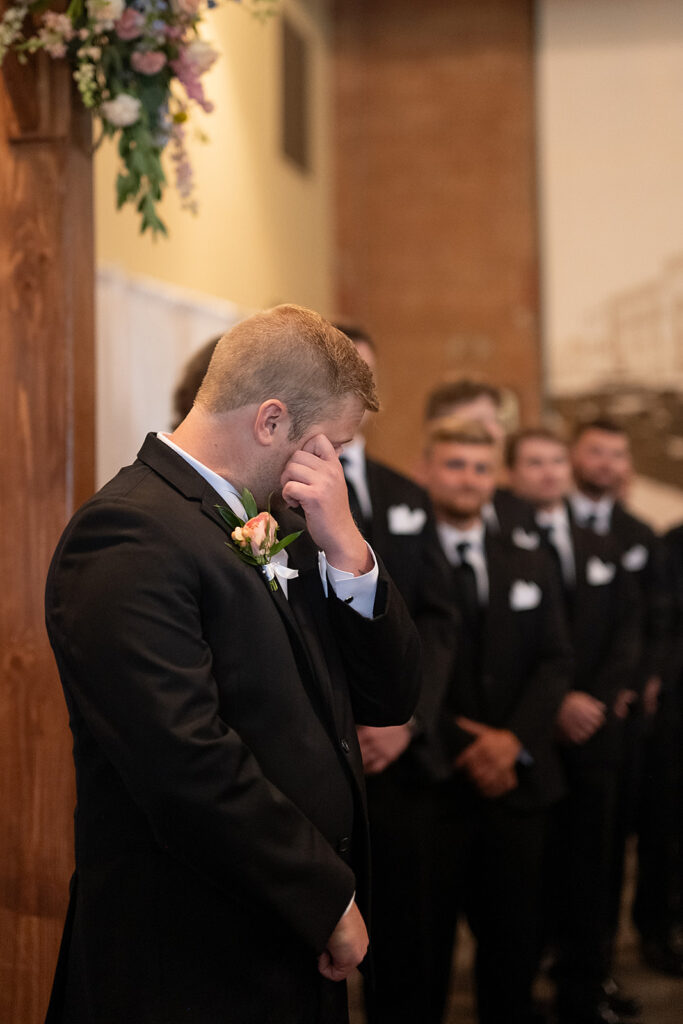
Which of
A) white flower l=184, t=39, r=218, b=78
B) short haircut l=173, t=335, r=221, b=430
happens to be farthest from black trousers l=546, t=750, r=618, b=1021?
white flower l=184, t=39, r=218, b=78

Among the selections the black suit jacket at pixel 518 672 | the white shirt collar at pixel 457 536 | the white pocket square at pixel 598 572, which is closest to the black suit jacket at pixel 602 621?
the white pocket square at pixel 598 572

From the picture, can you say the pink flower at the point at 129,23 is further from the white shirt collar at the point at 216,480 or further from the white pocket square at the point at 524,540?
the white pocket square at the point at 524,540

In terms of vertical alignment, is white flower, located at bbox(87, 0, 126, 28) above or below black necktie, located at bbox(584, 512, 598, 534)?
above

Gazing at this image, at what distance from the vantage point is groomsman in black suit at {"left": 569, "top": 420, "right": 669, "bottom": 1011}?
410 centimetres

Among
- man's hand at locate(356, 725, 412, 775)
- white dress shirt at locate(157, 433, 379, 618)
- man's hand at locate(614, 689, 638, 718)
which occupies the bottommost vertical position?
man's hand at locate(614, 689, 638, 718)

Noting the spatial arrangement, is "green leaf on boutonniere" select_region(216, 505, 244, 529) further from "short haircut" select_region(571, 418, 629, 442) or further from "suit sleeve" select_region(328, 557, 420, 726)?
"short haircut" select_region(571, 418, 629, 442)

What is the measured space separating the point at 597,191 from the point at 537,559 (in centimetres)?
488

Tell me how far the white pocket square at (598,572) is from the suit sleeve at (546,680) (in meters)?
0.50

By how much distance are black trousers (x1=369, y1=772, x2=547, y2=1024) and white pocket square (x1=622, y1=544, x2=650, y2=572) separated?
1.46 meters

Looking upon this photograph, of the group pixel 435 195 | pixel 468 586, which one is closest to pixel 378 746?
pixel 468 586

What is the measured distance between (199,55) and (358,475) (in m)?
1.16

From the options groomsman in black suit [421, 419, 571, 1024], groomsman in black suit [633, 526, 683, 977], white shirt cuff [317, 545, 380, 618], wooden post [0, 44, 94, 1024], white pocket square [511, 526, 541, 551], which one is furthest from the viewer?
groomsman in black suit [633, 526, 683, 977]

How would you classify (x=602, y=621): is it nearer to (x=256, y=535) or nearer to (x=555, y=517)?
(x=555, y=517)

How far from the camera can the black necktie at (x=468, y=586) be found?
10.5 ft
